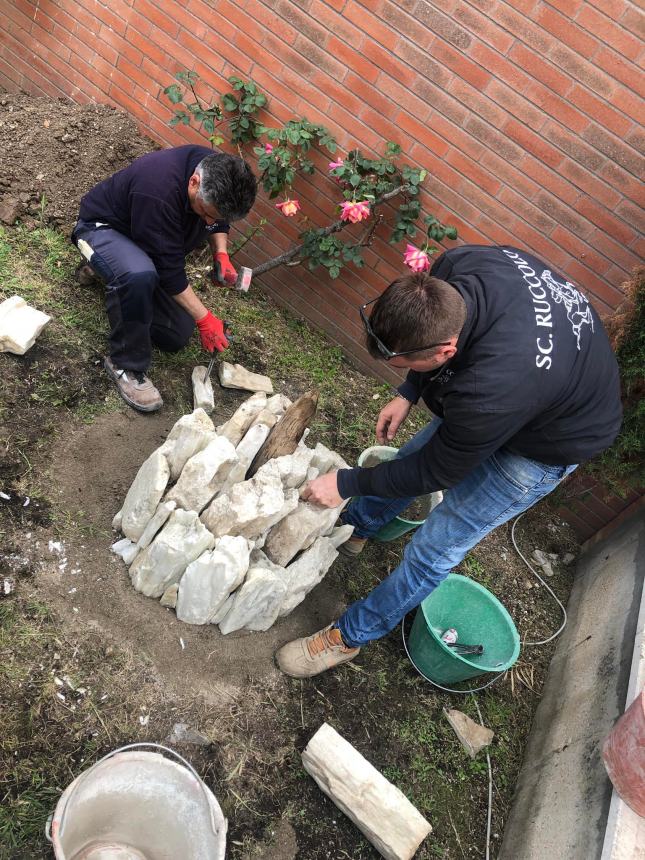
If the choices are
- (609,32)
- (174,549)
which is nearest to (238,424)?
(174,549)

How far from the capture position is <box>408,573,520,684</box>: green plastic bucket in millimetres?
2645

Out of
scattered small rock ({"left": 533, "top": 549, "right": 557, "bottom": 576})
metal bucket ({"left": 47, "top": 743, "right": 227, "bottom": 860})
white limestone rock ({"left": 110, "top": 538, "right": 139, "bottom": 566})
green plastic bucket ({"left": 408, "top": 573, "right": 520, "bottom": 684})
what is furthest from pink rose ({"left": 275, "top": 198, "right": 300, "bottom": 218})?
metal bucket ({"left": 47, "top": 743, "right": 227, "bottom": 860})

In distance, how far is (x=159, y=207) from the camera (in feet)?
9.18

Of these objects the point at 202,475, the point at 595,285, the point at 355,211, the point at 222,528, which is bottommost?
the point at 222,528

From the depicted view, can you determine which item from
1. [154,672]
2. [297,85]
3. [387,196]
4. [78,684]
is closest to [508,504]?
[154,672]

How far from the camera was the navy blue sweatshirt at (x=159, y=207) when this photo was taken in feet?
9.21

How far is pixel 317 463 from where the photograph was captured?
9.01ft

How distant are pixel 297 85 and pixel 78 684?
3.50 m

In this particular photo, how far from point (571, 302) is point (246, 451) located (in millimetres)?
1386

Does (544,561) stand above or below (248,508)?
below

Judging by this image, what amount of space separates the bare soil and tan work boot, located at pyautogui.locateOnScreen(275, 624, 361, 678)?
0.06 m

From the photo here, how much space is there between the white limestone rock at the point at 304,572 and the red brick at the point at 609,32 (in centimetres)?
288

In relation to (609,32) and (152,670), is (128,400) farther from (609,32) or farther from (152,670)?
(609,32)

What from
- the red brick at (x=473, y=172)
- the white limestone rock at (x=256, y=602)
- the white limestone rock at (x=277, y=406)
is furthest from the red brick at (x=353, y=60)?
the white limestone rock at (x=256, y=602)
